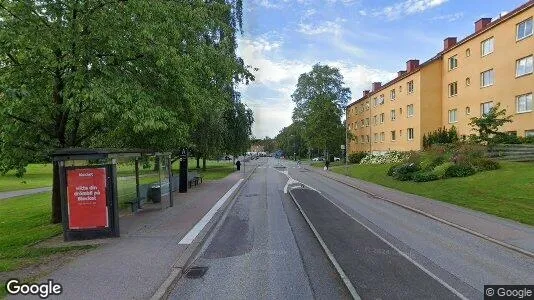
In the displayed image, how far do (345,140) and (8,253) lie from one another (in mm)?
60747

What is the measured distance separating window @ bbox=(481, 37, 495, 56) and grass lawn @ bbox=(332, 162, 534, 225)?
44.1 ft

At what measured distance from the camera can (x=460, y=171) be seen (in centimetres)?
Result: 2519

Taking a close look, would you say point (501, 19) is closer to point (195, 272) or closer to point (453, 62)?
point (453, 62)

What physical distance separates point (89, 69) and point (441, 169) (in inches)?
814

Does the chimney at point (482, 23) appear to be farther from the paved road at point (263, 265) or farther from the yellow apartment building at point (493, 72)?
the paved road at point (263, 265)

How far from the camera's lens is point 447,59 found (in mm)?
44719

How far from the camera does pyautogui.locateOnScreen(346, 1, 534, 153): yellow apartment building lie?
104ft

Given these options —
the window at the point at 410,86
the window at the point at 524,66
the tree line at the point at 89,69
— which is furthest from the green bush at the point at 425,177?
the window at the point at 410,86

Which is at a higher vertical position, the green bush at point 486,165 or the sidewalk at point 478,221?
the green bush at point 486,165

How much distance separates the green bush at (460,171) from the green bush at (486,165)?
526 mm

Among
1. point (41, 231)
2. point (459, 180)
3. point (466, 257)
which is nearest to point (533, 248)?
point (466, 257)

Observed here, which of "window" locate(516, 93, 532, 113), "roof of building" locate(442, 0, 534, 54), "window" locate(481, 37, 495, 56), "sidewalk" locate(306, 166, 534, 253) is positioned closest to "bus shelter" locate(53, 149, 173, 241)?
"sidewalk" locate(306, 166, 534, 253)

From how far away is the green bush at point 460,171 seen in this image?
82.0ft

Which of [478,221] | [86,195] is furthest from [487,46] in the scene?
[86,195]
